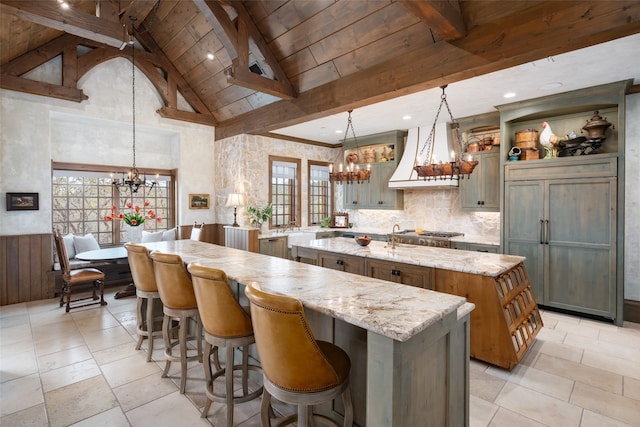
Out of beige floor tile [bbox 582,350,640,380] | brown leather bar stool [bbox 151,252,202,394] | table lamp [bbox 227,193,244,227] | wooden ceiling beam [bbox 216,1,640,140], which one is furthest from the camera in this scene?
table lamp [bbox 227,193,244,227]

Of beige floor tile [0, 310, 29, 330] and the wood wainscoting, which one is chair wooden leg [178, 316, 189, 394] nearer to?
beige floor tile [0, 310, 29, 330]

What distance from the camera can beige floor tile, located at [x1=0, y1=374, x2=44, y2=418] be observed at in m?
2.37

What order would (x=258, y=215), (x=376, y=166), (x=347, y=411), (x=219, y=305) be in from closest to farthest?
(x=347, y=411) < (x=219, y=305) < (x=258, y=215) < (x=376, y=166)

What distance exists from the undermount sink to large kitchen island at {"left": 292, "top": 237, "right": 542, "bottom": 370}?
10.0ft

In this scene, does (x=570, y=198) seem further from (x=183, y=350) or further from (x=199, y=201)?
(x=199, y=201)

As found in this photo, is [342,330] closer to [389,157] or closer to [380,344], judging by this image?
[380,344]

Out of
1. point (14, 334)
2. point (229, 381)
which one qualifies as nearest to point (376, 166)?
point (229, 381)

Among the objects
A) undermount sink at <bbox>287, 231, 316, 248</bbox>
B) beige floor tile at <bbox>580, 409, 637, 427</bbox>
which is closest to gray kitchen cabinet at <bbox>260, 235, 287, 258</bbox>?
undermount sink at <bbox>287, 231, 316, 248</bbox>

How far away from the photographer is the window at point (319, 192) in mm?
7738

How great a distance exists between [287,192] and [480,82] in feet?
14.7

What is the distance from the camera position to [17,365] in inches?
117

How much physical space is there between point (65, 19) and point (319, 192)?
5579mm

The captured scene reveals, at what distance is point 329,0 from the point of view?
3.54 metres

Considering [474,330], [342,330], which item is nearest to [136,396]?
[342,330]
